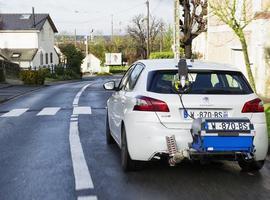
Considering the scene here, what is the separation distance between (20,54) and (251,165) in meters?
56.4

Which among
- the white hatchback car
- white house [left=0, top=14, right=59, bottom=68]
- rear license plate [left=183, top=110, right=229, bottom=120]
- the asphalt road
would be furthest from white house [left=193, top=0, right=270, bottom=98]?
white house [left=0, top=14, right=59, bottom=68]

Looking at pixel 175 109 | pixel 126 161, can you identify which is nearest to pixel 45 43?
pixel 126 161

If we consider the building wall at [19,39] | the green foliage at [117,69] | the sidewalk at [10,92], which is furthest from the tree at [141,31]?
the sidewalk at [10,92]

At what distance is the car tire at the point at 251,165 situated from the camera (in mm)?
6771

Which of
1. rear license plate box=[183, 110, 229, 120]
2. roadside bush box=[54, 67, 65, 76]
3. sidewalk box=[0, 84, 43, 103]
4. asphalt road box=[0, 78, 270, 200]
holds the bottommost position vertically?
roadside bush box=[54, 67, 65, 76]

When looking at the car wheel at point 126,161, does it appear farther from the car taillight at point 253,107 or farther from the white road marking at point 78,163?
the car taillight at point 253,107

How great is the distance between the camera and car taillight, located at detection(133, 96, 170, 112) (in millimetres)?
6320

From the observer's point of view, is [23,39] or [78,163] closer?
[78,163]

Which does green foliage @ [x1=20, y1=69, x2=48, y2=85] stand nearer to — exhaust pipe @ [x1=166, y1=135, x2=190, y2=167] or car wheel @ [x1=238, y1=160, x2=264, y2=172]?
car wheel @ [x1=238, y1=160, x2=264, y2=172]

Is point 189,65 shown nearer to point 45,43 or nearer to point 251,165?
point 251,165

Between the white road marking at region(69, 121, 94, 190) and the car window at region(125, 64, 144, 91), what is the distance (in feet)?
4.33

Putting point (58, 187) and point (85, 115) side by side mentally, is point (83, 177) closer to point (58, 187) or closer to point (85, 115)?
point (58, 187)

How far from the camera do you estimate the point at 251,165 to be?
6898 millimetres

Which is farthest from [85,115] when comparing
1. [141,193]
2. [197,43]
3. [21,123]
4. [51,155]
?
[197,43]
